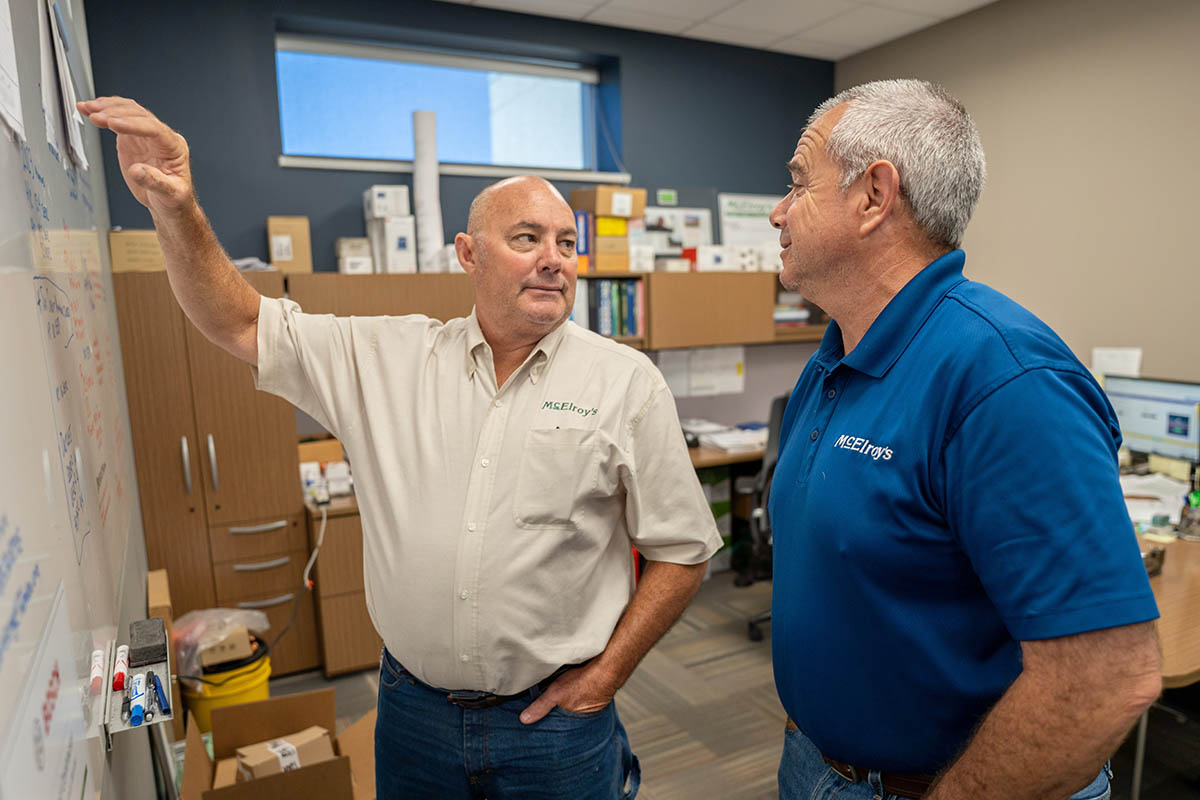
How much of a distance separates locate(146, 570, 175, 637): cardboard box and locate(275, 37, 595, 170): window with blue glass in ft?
6.71

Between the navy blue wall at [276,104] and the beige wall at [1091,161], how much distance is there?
1.17 m

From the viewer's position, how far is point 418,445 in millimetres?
1385

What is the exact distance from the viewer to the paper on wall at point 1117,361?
354 cm

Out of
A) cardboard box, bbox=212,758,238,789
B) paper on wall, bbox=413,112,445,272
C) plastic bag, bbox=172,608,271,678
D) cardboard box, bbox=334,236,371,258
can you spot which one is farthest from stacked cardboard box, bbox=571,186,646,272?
cardboard box, bbox=212,758,238,789

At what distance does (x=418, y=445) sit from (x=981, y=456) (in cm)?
93

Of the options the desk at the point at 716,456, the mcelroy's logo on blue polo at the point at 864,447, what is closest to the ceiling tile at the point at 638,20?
the desk at the point at 716,456

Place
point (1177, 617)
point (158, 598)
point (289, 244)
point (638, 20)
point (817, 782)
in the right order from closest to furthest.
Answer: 1. point (817, 782)
2. point (1177, 617)
3. point (158, 598)
4. point (289, 244)
5. point (638, 20)

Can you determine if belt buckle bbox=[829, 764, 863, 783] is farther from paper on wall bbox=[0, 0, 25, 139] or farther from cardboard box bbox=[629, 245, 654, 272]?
cardboard box bbox=[629, 245, 654, 272]

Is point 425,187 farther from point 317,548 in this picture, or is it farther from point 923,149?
point 923,149

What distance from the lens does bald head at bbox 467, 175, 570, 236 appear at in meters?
1.53

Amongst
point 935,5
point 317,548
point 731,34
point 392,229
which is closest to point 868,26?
point 935,5

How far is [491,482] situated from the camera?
1346 millimetres

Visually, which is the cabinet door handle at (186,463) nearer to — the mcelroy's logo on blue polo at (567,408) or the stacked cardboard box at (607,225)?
the stacked cardboard box at (607,225)

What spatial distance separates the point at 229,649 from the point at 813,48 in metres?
4.42
